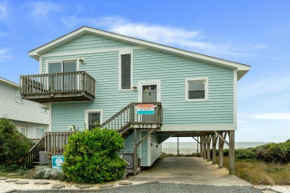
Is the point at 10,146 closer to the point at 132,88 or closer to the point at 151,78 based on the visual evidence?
the point at 132,88

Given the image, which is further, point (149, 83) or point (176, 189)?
point (149, 83)

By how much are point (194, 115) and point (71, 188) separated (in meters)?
6.84

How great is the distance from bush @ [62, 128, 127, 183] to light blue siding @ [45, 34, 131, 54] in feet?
19.4

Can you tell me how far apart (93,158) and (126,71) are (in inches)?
225

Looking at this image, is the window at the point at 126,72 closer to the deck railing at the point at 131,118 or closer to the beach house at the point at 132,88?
the beach house at the point at 132,88

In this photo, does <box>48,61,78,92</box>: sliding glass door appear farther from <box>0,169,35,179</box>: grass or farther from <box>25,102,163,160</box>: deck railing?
<box>0,169,35,179</box>: grass

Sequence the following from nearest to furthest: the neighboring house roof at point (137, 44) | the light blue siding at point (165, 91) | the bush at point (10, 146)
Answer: the bush at point (10, 146) < the neighboring house roof at point (137, 44) < the light blue siding at point (165, 91)

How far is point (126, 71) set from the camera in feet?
41.0

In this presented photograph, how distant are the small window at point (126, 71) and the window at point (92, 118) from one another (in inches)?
86.6

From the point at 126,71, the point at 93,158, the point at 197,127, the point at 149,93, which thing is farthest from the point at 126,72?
the point at 93,158

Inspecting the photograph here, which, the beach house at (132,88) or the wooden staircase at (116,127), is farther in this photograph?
the beach house at (132,88)

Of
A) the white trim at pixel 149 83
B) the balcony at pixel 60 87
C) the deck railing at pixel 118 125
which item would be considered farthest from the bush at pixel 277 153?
the balcony at pixel 60 87

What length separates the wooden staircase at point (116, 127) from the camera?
10.3 m

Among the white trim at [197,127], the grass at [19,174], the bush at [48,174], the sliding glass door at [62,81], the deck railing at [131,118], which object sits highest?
the sliding glass door at [62,81]
